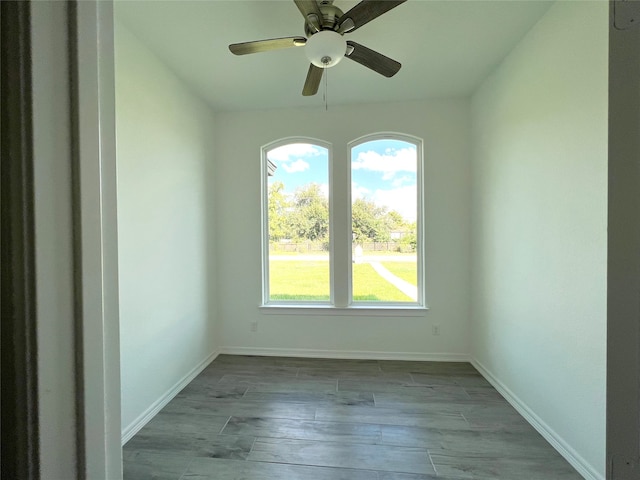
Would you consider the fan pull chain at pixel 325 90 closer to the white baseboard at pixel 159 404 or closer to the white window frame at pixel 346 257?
the white window frame at pixel 346 257

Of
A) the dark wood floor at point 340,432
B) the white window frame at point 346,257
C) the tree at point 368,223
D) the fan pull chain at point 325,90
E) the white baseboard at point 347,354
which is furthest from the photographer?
the tree at point 368,223

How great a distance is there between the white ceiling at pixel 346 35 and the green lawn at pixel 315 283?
186 centimetres

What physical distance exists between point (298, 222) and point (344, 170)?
2.64ft

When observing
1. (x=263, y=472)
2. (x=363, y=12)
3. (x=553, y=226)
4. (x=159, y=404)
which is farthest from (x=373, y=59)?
(x=159, y=404)

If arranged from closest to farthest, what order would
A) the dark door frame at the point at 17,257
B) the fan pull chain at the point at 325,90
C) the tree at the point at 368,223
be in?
the dark door frame at the point at 17,257
the fan pull chain at the point at 325,90
the tree at the point at 368,223

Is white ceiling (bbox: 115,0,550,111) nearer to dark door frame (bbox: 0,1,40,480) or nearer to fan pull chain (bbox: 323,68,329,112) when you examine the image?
fan pull chain (bbox: 323,68,329,112)

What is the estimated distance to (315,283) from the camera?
328cm

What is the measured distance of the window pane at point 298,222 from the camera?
327 centimetres

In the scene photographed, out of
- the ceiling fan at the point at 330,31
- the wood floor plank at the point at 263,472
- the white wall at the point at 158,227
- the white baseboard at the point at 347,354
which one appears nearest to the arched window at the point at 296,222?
the white baseboard at the point at 347,354

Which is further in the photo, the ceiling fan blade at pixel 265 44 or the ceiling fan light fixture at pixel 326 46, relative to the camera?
the ceiling fan blade at pixel 265 44

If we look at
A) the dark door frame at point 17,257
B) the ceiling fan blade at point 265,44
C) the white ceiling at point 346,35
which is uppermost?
the white ceiling at point 346,35

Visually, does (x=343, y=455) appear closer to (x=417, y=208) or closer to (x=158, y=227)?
(x=158, y=227)

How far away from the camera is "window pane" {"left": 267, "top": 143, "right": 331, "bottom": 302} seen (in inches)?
129

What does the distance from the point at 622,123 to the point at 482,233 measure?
7.97 feet
